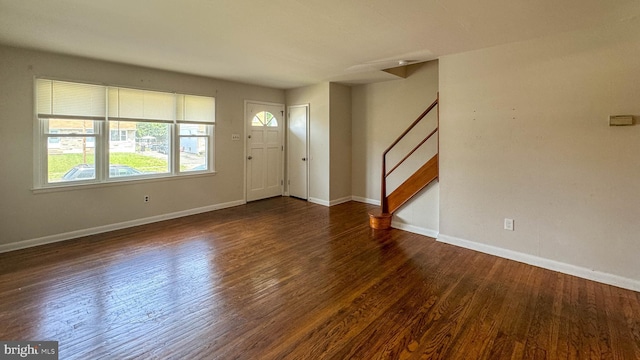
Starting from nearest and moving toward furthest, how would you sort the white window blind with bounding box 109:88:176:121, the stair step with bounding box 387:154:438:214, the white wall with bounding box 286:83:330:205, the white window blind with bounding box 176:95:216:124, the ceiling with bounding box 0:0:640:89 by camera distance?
the ceiling with bounding box 0:0:640:89, the stair step with bounding box 387:154:438:214, the white window blind with bounding box 109:88:176:121, the white window blind with bounding box 176:95:216:124, the white wall with bounding box 286:83:330:205

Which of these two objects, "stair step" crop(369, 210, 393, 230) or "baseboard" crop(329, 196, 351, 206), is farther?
→ "baseboard" crop(329, 196, 351, 206)

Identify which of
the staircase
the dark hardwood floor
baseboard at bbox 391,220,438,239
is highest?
the staircase

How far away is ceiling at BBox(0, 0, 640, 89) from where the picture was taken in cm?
245

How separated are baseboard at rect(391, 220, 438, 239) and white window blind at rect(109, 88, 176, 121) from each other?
407cm

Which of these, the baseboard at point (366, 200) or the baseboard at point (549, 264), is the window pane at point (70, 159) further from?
the baseboard at point (549, 264)

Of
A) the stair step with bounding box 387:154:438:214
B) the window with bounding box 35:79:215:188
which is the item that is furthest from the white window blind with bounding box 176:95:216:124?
the stair step with bounding box 387:154:438:214

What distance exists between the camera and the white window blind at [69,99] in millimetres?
3779

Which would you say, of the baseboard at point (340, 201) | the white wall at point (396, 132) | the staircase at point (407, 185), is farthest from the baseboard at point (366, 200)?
the staircase at point (407, 185)

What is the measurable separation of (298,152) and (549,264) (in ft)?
15.6

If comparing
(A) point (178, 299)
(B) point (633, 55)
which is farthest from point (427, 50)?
(A) point (178, 299)

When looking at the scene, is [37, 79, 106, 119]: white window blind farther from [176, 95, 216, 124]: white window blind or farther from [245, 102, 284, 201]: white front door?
[245, 102, 284, 201]: white front door

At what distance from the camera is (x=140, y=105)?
463 cm

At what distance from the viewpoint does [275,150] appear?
6.69m

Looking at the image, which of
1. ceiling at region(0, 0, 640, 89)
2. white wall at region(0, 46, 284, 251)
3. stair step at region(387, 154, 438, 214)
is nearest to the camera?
ceiling at region(0, 0, 640, 89)
